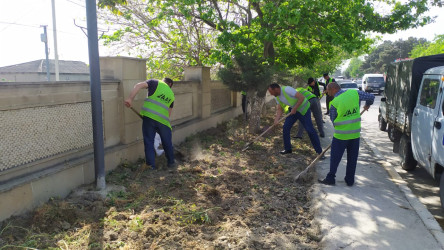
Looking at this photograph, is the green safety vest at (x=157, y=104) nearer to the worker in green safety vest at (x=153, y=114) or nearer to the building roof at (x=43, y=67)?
the worker in green safety vest at (x=153, y=114)

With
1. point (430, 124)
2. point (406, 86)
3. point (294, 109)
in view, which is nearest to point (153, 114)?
point (294, 109)

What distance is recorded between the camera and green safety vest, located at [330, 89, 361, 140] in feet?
16.8

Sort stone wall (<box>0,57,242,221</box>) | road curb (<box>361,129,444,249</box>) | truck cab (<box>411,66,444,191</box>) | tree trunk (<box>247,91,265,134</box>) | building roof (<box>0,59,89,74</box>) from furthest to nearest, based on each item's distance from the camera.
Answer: building roof (<box>0,59,89,74</box>) → tree trunk (<box>247,91,265,134</box>) → truck cab (<box>411,66,444,191</box>) → road curb (<box>361,129,444,249</box>) → stone wall (<box>0,57,242,221</box>)

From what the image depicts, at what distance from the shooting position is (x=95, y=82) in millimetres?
4328

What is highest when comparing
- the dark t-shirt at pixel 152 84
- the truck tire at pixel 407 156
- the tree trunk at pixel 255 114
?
the dark t-shirt at pixel 152 84

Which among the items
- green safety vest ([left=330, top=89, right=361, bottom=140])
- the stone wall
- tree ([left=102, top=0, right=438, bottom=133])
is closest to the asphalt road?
green safety vest ([left=330, top=89, right=361, bottom=140])

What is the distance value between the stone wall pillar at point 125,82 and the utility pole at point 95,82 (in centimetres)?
98

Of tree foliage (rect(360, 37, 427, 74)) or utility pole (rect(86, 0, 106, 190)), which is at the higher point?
tree foliage (rect(360, 37, 427, 74))

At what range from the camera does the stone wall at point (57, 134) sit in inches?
147

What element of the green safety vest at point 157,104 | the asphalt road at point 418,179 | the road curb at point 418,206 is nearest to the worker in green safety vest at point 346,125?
the road curb at point 418,206

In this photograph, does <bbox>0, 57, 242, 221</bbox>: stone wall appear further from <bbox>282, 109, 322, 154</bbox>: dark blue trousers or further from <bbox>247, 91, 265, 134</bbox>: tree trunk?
<bbox>247, 91, 265, 134</bbox>: tree trunk

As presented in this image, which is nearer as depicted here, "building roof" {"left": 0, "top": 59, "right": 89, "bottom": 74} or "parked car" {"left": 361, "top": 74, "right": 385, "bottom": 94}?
"parked car" {"left": 361, "top": 74, "right": 385, "bottom": 94}

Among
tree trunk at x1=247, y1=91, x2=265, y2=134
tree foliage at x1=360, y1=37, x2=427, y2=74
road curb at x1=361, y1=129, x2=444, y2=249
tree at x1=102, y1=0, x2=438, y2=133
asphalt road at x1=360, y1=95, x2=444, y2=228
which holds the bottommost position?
asphalt road at x1=360, y1=95, x2=444, y2=228

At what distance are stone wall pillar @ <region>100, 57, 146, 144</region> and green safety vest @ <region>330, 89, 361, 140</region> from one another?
3.33 m
